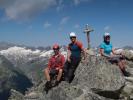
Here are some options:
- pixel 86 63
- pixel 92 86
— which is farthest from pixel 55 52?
pixel 92 86

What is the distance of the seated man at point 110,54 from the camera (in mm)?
22297

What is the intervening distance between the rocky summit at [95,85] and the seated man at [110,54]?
915 millimetres

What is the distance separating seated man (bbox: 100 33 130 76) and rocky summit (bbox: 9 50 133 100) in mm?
915

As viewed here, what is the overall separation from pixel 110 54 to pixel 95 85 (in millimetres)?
4649

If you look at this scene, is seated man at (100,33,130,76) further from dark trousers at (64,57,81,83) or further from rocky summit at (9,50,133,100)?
dark trousers at (64,57,81,83)

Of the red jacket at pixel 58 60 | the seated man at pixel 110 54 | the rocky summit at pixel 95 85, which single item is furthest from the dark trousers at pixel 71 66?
the seated man at pixel 110 54

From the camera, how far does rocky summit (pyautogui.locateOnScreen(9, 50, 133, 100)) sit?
19375 mm

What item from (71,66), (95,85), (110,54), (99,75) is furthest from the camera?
(110,54)

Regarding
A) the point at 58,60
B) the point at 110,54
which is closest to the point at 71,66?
the point at 58,60

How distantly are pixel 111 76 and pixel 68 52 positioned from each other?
3.66 m

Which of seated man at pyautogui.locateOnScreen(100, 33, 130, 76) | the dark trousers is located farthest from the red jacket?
seated man at pyautogui.locateOnScreen(100, 33, 130, 76)

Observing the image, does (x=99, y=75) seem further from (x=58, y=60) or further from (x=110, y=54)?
(x=110, y=54)

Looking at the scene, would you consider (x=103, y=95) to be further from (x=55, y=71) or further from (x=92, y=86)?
(x=55, y=71)

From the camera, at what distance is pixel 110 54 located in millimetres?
23969
